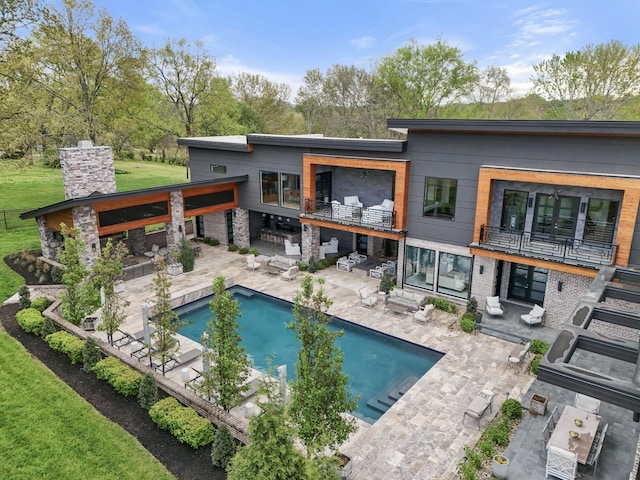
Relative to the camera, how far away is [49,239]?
2262cm

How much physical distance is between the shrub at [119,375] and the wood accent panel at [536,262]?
1350 centimetres

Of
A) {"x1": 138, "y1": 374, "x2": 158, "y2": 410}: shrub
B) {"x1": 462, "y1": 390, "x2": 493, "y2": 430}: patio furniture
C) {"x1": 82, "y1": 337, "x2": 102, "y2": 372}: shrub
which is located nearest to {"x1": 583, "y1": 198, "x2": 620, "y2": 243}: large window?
{"x1": 462, "y1": 390, "x2": 493, "y2": 430}: patio furniture

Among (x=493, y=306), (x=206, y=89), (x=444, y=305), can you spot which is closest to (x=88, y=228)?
(x=444, y=305)

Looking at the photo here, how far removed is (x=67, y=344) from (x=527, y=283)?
18.3 m

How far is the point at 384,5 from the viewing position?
63.9m

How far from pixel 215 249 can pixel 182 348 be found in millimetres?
12387

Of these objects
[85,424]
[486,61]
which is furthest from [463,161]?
[486,61]

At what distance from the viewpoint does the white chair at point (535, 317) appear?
16844 mm

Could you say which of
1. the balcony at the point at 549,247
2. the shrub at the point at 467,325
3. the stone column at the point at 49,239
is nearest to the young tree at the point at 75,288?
the stone column at the point at 49,239

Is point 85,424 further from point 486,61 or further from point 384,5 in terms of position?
point 384,5

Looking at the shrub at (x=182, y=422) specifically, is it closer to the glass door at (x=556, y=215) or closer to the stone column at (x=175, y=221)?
the stone column at (x=175, y=221)

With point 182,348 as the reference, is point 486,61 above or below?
above

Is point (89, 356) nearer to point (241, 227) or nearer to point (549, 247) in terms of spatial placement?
point (241, 227)

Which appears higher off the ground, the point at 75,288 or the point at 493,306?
the point at 75,288
